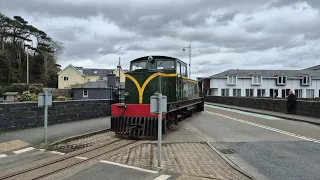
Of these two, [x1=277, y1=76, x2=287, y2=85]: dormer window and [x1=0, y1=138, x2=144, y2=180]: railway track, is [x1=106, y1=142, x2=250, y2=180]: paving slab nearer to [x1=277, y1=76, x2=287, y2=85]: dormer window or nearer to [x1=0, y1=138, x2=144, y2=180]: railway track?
[x1=0, y1=138, x2=144, y2=180]: railway track

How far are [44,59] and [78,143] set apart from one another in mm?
58575

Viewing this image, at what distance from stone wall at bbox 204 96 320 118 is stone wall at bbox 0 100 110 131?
1277 centimetres

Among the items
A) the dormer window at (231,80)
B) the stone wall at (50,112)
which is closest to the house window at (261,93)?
the dormer window at (231,80)

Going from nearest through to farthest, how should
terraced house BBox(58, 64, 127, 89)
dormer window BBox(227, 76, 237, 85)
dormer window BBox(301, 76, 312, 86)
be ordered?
1. dormer window BBox(227, 76, 237, 85)
2. dormer window BBox(301, 76, 312, 86)
3. terraced house BBox(58, 64, 127, 89)

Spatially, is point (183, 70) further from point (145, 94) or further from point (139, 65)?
point (145, 94)

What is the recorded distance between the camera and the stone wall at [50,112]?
31.1 ft

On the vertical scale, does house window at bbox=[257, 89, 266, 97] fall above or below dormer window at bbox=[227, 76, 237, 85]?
below

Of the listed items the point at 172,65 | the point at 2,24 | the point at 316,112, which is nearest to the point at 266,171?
the point at 172,65

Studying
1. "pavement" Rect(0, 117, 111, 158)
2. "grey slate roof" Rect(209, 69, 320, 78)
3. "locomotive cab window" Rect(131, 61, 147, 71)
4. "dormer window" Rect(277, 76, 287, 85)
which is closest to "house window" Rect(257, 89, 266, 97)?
"grey slate roof" Rect(209, 69, 320, 78)

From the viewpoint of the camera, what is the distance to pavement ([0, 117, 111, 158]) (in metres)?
7.76

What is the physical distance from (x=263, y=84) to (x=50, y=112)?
161ft

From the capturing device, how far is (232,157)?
7141mm

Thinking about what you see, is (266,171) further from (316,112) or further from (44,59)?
(44,59)

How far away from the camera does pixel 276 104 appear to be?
2175 centimetres
